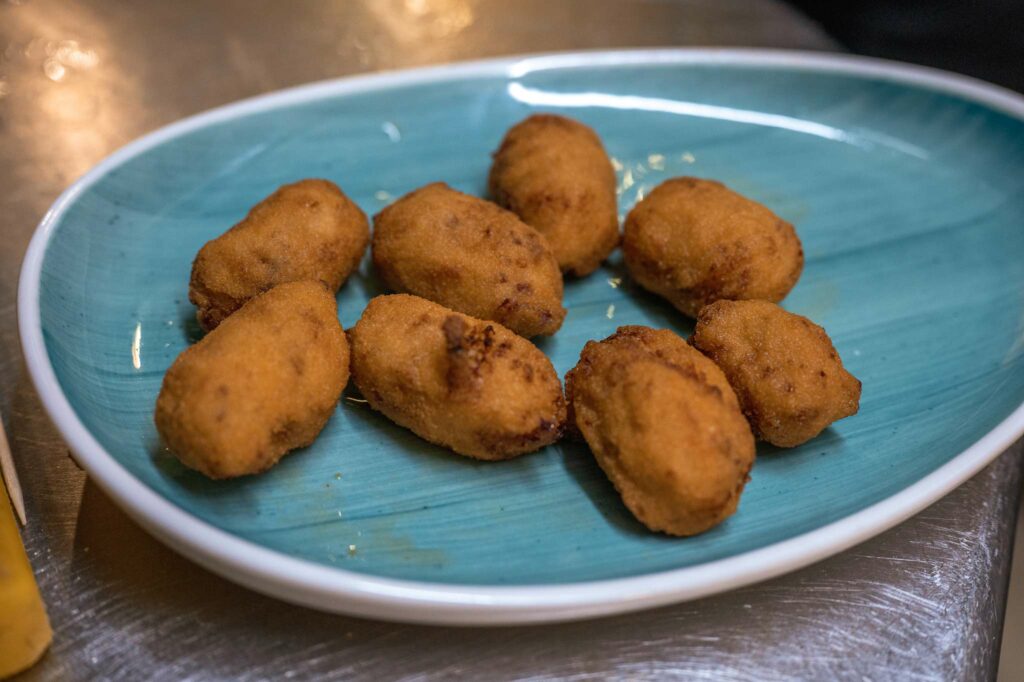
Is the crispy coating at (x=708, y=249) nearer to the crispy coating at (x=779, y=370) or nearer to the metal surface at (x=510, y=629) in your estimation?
the crispy coating at (x=779, y=370)

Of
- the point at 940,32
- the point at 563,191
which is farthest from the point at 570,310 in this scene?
the point at 940,32

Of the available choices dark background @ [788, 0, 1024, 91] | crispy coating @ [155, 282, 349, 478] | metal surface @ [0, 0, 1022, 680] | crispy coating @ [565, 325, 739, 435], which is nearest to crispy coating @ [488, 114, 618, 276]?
crispy coating @ [565, 325, 739, 435]

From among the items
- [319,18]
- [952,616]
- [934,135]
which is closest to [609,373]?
[952,616]

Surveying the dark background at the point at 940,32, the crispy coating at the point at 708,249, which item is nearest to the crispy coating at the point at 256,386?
the crispy coating at the point at 708,249

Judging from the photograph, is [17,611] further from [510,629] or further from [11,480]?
[510,629]

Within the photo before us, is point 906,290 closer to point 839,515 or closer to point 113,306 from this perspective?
point 839,515

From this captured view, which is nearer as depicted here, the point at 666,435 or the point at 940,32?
the point at 666,435
